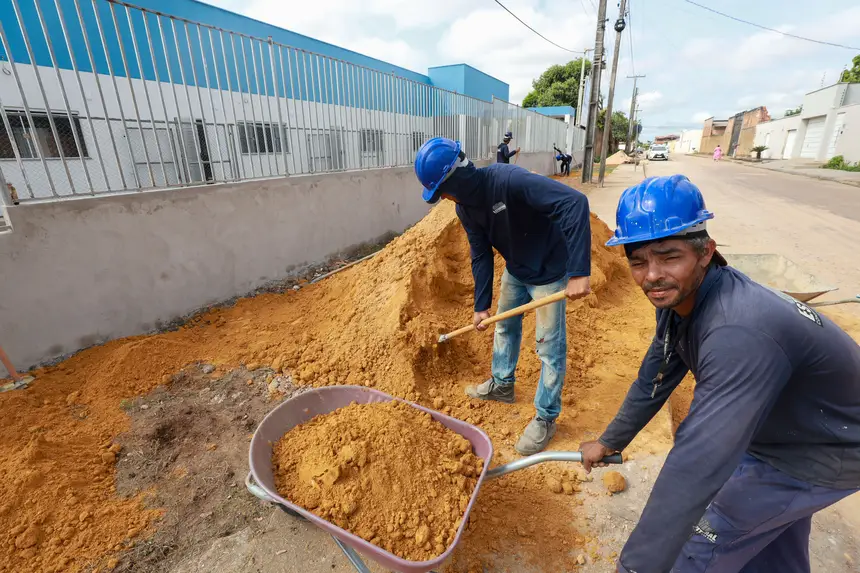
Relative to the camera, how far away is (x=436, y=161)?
2.44 meters

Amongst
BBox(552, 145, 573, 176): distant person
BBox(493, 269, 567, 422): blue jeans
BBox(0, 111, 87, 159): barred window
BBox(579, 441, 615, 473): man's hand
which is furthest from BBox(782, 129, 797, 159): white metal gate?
BBox(0, 111, 87, 159): barred window

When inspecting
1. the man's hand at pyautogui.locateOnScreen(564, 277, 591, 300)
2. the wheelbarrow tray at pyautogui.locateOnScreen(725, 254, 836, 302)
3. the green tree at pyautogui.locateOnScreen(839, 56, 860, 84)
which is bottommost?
the wheelbarrow tray at pyautogui.locateOnScreen(725, 254, 836, 302)

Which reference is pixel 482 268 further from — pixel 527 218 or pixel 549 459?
pixel 549 459

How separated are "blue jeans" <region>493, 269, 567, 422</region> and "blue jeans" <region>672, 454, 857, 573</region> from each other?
1280 millimetres

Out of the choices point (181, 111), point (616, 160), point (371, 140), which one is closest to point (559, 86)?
point (616, 160)

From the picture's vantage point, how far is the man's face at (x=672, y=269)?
4.15 ft

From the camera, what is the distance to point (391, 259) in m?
4.69

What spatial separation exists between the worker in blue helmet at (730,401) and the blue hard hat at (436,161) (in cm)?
130

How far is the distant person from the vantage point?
20438 millimetres

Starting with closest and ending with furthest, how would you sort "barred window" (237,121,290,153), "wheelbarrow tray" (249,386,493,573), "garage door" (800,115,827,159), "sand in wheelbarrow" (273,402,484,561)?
1. "wheelbarrow tray" (249,386,493,573)
2. "sand in wheelbarrow" (273,402,484,561)
3. "barred window" (237,121,290,153)
4. "garage door" (800,115,827,159)

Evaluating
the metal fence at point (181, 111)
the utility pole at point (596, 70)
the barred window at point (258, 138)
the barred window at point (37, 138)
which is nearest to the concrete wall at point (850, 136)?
the utility pole at point (596, 70)

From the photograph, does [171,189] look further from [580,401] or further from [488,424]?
[580,401]

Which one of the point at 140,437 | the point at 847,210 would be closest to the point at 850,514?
the point at 140,437

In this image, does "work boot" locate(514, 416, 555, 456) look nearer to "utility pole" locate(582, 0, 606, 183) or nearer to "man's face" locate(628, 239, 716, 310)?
"man's face" locate(628, 239, 716, 310)
